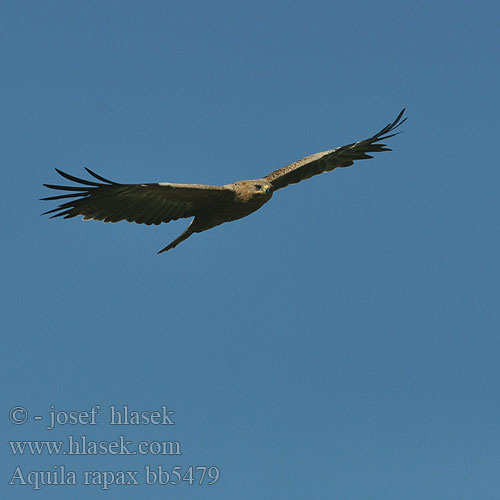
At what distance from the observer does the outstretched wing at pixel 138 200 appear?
1275cm

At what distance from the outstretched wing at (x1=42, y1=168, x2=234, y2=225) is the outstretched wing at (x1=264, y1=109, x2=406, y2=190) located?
186cm

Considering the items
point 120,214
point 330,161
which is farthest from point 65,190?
point 330,161

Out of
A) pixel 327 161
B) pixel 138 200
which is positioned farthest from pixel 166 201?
pixel 327 161

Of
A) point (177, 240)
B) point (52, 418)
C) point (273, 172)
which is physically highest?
point (273, 172)

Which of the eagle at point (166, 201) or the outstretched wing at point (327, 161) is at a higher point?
the outstretched wing at point (327, 161)

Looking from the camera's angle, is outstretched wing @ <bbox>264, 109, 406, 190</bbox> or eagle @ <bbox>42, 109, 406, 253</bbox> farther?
outstretched wing @ <bbox>264, 109, 406, 190</bbox>

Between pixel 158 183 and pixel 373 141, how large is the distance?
487 cm

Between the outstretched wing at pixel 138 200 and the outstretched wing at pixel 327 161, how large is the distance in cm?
186

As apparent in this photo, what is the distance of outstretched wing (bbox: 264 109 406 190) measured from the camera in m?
15.1

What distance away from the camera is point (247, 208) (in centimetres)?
1364

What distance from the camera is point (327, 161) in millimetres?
15789

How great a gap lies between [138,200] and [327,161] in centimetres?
405

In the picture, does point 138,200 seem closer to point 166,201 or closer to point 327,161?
point 166,201

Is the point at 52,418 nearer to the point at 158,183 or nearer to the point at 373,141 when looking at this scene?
the point at 158,183
